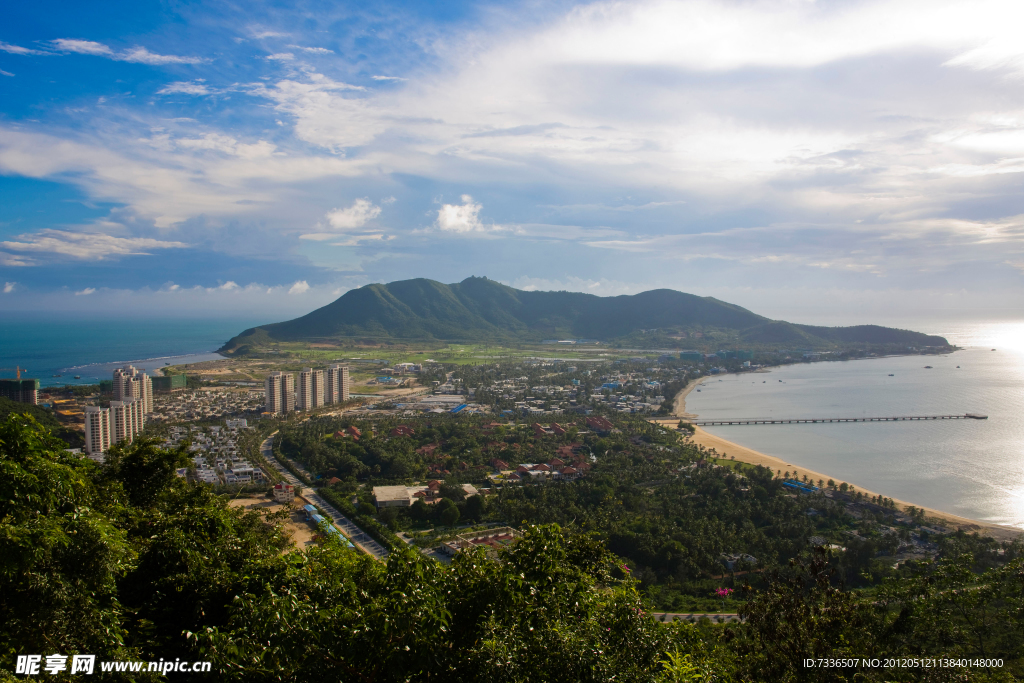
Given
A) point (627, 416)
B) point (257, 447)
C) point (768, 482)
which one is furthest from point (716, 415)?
point (257, 447)

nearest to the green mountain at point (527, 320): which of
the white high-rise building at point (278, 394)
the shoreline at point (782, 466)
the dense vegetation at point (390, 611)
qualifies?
the white high-rise building at point (278, 394)

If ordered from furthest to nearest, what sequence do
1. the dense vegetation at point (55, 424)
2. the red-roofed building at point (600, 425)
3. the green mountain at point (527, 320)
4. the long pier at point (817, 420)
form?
the green mountain at point (527, 320) < the long pier at point (817, 420) < the red-roofed building at point (600, 425) < the dense vegetation at point (55, 424)

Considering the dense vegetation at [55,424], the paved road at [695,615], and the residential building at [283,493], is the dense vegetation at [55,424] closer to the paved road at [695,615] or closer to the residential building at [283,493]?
the residential building at [283,493]

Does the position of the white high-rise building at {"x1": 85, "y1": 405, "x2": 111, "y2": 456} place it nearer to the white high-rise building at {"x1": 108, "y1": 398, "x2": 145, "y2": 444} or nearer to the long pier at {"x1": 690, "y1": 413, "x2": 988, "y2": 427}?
the white high-rise building at {"x1": 108, "y1": 398, "x2": 145, "y2": 444}

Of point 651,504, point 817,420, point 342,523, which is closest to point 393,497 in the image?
point 342,523

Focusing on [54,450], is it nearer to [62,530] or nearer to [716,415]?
[62,530]
